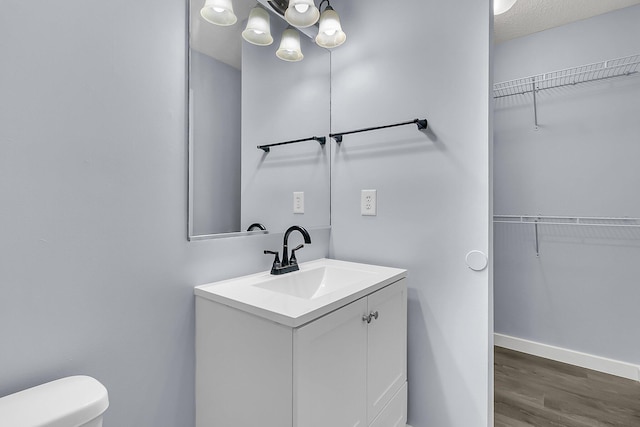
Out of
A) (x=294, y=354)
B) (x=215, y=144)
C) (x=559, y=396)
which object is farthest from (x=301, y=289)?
(x=559, y=396)

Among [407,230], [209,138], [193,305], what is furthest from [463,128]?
[193,305]

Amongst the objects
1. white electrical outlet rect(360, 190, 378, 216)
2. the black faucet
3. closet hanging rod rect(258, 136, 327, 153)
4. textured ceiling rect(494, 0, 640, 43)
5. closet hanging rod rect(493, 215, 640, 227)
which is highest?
textured ceiling rect(494, 0, 640, 43)

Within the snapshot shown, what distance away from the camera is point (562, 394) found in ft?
6.36

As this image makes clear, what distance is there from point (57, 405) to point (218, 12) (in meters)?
1.31

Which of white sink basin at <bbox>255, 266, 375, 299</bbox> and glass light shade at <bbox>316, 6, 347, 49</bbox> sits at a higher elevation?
glass light shade at <bbox>316, 6, 347, 49</bbox>

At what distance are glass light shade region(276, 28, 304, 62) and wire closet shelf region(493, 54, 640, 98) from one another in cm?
187

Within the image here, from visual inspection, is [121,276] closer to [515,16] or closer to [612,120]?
[515,16]

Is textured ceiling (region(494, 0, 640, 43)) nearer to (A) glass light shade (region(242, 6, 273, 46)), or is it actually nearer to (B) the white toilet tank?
(A) glass light shade (region(242, 6, 273, 46))

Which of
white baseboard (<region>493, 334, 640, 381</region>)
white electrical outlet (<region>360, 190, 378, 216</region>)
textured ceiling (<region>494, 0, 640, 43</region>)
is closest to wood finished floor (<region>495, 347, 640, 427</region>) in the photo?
white baseboard (<region>493, 334, 640, 381</region>)

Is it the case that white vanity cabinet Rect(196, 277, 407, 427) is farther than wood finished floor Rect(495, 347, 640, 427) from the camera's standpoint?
No

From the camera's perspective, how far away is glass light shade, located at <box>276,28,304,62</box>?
59.5 inches

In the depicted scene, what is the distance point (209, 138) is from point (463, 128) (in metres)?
1.07

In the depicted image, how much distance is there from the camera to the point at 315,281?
4.65ft

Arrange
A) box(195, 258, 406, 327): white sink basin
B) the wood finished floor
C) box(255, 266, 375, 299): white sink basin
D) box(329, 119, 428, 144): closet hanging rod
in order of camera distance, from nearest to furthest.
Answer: box(195, 258, 406, 327): white sink basin → box(255, 266, 375, 299): white sink basin → box(329, 119, 428, 144): closet hanging rod → the wood finished floor
